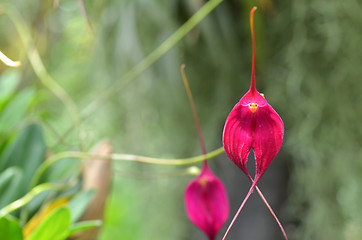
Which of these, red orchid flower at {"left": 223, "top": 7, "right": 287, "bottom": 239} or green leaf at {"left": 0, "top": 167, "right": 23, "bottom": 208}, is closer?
red orchid flower at {"left": 223, "top": 7, "right": 287, "bottom": 239}

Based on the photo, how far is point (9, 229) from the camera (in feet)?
0.76

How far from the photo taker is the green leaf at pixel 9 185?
293mm

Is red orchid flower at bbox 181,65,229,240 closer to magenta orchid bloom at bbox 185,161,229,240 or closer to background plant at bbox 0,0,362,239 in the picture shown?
magenta orchid bloom at bbox 185,161,229,240

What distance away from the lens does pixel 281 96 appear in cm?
76

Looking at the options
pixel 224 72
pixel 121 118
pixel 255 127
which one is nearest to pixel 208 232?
pixel 255 127

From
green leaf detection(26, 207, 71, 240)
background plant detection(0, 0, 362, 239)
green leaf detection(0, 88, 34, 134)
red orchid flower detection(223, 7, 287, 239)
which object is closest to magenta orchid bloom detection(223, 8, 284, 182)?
red orchid flower detection(223, 7, 287, 239)

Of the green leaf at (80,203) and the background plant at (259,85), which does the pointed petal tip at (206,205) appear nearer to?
the green leaf at (80,203)

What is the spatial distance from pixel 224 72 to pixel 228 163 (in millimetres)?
162

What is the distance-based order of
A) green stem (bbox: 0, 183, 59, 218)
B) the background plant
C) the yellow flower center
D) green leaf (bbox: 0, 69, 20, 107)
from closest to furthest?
the yellow flower center → green stem (bbox: 0, 183, 59, 218) → green leaf (bbox: 0, 69, 20, 107) → the background plant

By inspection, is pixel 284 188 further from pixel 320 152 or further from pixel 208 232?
pixel 208 232

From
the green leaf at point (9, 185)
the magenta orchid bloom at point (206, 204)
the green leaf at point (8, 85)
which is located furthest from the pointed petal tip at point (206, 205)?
the green leaf at point (8, 85)

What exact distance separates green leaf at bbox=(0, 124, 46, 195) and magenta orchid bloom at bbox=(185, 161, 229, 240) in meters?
0.14

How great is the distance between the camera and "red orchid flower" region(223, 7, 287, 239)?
0.18m

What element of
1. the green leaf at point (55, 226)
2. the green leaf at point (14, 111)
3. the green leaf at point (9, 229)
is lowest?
the green leaf at point (55, 226)
